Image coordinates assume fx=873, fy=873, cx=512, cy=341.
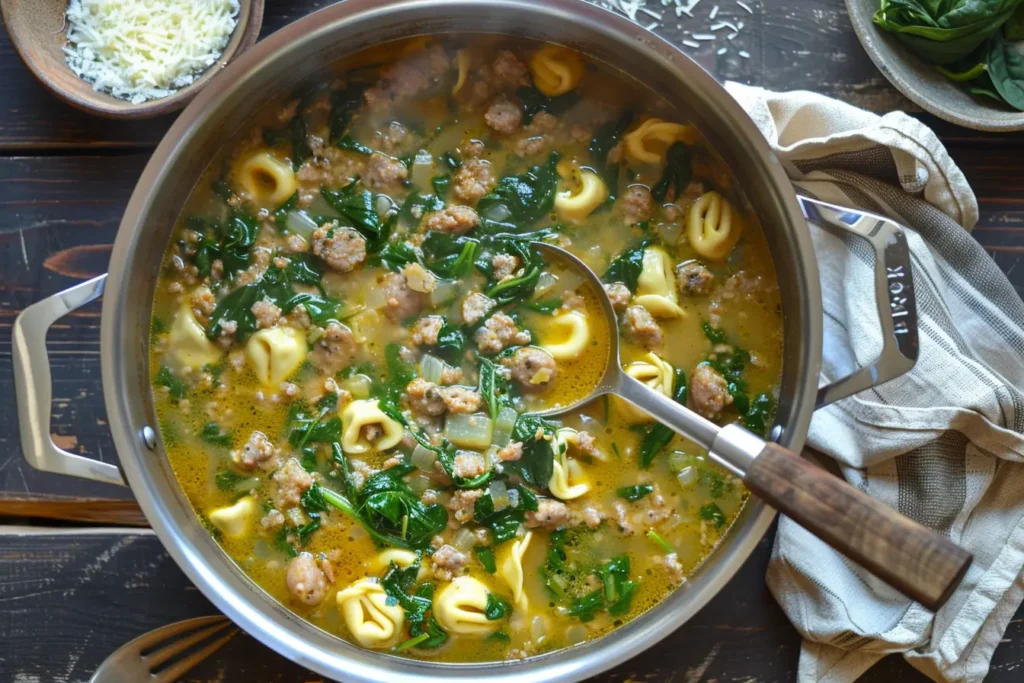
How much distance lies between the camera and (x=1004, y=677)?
3.58 metres

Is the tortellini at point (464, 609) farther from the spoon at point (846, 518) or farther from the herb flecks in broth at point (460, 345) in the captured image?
the spoon at point (846, 518)

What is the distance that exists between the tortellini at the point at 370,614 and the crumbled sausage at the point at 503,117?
1868 millimetres

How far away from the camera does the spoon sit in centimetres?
240

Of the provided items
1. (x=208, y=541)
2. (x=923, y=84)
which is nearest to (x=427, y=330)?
(x=208, y=541)

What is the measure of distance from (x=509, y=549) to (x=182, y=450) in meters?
1.34

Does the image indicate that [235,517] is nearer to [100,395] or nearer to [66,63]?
[100,395]

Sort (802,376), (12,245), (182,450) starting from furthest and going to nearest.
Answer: (12,245) → (182,450) → (802,376)

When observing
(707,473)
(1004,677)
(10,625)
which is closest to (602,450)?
(707,473)

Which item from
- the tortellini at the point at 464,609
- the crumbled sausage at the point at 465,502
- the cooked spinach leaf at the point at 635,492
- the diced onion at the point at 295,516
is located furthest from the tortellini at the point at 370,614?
the cooked spinach leaf at the point at 635,492

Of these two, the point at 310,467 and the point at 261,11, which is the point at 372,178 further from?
the point at 310,467

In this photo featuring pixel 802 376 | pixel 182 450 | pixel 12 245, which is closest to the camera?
pixel 802 376

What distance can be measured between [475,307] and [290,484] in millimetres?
997

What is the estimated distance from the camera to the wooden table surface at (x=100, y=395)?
140 inches

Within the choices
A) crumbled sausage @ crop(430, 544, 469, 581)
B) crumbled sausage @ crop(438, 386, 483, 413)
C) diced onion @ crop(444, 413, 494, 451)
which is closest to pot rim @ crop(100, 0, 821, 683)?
crumbled sausage @ crop(430, 544, 469, 581)
